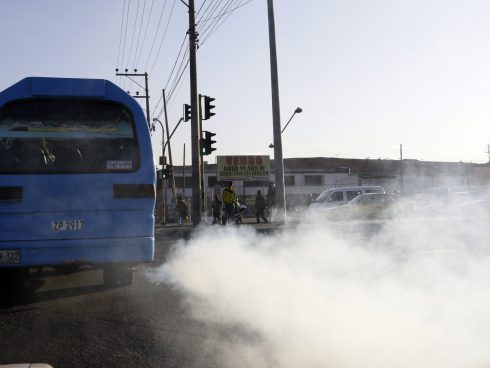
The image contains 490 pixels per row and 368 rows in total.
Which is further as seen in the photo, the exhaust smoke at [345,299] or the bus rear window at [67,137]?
the bus rear window at [67,137]

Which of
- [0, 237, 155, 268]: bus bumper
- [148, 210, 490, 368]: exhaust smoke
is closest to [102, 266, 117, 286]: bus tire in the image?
[148, 210, 490, 368]: exhaust smoke

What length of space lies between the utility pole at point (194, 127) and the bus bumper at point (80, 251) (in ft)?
33.4

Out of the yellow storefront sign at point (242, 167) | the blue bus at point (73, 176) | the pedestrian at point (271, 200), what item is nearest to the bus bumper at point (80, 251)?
the blue bus at point (73, 176)

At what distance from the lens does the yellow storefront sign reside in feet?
104

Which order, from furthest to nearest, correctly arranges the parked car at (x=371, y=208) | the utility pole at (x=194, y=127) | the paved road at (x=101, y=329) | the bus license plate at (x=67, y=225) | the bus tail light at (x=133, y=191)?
the parked car at (x=371, y=208), the utility pole at (x=194, y=127), the bus tail light at (x=133, y=191), the bus license plate at (x=67, y=225), the paved road at (x=101, y=329)

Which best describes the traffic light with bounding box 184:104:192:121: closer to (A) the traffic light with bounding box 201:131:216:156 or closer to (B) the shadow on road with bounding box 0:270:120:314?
(A) the traffic light with bounding box 201:131:216:156

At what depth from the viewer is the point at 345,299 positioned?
4656 millimetres

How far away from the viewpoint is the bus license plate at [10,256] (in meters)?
4.65

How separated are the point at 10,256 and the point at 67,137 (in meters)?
1.31

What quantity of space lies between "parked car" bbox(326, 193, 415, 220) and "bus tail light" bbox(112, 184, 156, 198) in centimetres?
1246

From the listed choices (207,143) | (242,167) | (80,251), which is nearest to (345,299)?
(80,251)

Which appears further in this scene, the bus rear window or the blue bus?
the bus rear window

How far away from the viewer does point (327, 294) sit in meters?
4.93

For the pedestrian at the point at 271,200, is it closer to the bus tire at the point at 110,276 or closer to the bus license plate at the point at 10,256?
the bus tire at the point at 110,276
